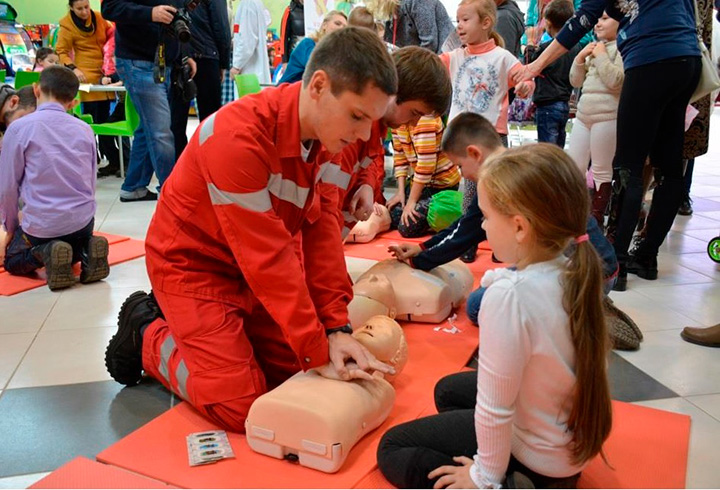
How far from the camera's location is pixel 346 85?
1.50 meters

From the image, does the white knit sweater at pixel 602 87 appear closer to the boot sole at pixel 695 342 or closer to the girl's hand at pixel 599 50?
the girl's hand at pixel 599 50

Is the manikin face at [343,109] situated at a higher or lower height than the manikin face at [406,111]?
higher

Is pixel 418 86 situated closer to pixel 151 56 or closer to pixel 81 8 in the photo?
pixel 151 56

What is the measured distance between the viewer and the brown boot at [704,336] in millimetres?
2234

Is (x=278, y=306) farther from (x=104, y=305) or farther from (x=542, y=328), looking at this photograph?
(x=104, y=305)

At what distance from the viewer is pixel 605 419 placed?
3.98 ft

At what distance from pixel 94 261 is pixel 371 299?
1353 millimetres

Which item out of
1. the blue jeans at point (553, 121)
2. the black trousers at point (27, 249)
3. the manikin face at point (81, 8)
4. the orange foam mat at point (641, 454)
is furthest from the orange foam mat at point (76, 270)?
the blue jeans at point (553, 121)

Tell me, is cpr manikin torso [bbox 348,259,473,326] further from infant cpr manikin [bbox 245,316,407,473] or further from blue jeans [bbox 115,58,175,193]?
blue jeans [bbox 115,58,175,193]

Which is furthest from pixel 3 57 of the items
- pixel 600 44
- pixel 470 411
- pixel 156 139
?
pixel 470 411

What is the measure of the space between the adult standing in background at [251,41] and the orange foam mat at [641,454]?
486 cm

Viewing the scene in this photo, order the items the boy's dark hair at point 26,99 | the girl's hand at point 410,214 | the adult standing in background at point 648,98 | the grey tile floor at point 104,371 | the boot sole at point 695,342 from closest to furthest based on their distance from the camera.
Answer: the grey tile floor at point 104,371 < the boot sole at point 695,342 < the adult standing in background at point 648,98 < the boy's dark hair at point 26,99 < the girl's hand at point 410,214

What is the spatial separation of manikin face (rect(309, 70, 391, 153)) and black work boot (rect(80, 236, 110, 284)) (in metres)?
1.64

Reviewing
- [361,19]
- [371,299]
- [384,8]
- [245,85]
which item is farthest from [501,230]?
[384,8]
